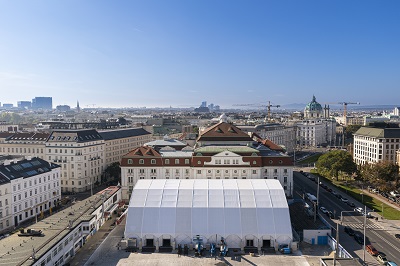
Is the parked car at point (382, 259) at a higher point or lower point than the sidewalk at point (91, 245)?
lower

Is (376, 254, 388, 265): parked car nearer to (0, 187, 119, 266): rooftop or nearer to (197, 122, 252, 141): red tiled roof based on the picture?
(197, 122, 252, 141): red tiled roof

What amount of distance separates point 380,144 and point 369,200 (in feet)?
132

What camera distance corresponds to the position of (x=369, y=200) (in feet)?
301

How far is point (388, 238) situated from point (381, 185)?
31749 millimetres

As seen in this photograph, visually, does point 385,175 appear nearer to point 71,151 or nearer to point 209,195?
point 209,195

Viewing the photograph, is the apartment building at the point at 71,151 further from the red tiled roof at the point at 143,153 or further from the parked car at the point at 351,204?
the parked car at the point at 351,204

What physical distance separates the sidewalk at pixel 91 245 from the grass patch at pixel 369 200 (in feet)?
194

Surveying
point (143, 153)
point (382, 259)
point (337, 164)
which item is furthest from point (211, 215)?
point (337, 164)

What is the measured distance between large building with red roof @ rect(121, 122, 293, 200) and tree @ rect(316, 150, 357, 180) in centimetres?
3120

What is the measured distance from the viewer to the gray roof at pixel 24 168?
244 feet

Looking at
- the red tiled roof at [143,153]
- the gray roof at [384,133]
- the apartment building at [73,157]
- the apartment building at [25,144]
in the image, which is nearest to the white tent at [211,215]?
the red tiled roof at [143,153]

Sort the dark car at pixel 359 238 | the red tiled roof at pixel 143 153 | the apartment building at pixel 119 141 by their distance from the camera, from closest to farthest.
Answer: the dark car at pixel 359 238 < the red tiled roof at pixel 143 153 < the apartment building at pixel 119 141

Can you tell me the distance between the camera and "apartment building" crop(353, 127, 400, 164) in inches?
4865

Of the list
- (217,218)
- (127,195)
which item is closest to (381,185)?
(217,218)
